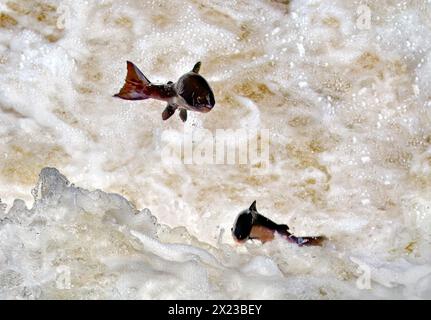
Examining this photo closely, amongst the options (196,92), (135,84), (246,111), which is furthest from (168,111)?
(246,111)

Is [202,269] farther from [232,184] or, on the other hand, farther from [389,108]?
[389,108]

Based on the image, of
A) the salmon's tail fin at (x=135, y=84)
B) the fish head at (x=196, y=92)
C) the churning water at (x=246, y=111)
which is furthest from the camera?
the churning water at (x=246, y=111)

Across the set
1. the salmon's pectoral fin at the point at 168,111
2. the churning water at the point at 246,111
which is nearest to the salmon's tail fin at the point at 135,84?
the salmon's pectoral fin at the point at 168,111

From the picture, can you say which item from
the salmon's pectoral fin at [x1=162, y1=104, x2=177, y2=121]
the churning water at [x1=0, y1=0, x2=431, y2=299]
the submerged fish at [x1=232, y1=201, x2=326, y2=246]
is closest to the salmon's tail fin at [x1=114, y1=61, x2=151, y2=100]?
the salmon's pectoral fin at [x1=162, y1=104, x2=177, y2=121]

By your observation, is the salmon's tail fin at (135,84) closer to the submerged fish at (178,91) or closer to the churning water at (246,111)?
the submerged fish at (178,91)

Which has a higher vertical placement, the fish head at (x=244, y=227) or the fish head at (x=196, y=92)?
the fish head at (x=196, y=92)

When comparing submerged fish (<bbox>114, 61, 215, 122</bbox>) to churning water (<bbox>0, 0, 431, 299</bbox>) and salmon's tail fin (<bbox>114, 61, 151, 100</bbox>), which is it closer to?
salmon's tail fin (<bbox>114, 61, 151, 100</bbox>)

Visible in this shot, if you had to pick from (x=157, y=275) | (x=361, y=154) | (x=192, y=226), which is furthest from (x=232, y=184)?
(x=157, y=275)
